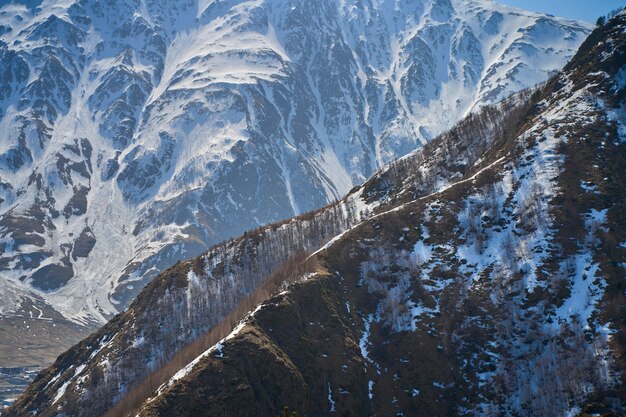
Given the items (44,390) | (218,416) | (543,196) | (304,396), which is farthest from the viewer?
(44,390)

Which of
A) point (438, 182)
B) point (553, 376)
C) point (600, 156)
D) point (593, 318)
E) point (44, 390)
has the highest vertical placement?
point (438, 182)

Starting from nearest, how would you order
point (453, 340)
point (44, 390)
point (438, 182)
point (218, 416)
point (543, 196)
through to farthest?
point (218, 416)
point (453, 340)
point (543, 196)
point (44, 390)
point (438, 182)

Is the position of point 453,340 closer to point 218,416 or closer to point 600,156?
point 218,416

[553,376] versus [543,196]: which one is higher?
[543,196]

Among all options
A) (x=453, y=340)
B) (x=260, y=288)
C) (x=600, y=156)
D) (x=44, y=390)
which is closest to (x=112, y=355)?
(x=44, y=390)

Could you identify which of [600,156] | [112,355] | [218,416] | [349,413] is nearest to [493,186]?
[600,156]

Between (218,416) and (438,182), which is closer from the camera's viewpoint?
(218,416)
